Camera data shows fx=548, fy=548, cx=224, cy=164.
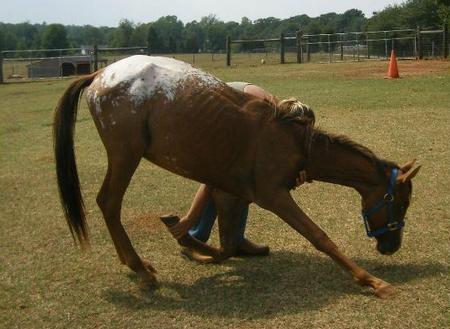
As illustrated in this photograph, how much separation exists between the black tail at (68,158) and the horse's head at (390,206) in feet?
7.41

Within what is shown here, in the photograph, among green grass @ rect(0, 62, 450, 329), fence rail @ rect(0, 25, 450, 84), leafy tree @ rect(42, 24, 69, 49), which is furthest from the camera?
leafy tree @ rect(42, 24, 69, 49)

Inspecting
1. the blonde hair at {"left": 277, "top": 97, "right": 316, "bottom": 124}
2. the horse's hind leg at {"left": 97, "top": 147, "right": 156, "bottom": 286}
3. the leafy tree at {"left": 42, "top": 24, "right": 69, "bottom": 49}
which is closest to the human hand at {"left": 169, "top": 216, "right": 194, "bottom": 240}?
the horse's hind leg at {"left": 97, "top": 147, "right": 156, "bottom": 286}

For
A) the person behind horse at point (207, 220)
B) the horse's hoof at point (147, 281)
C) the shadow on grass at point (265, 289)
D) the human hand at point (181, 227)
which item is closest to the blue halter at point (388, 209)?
the shadow on grass at point (265, 289)

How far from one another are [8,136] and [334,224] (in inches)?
356

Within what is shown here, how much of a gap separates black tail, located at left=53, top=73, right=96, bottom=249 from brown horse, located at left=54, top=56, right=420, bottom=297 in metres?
0.31

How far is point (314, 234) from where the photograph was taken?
12.9 feet

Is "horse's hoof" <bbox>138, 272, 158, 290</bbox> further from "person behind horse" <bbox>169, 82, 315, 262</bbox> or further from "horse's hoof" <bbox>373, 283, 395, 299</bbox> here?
"horse's hoof" <bbox>373, 283, 395, 299</bbox>

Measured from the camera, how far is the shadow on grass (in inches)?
147

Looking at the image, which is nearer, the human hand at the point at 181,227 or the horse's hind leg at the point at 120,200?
the horse's hind leg at the point at 120,200

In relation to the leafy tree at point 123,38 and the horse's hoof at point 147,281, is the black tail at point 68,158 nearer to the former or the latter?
the horse's hoof at point 147,281

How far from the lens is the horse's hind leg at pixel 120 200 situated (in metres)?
4.13

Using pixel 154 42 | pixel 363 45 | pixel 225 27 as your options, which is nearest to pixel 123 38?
pixel 154 42

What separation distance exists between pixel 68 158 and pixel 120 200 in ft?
1.83

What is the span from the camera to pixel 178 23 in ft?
509
